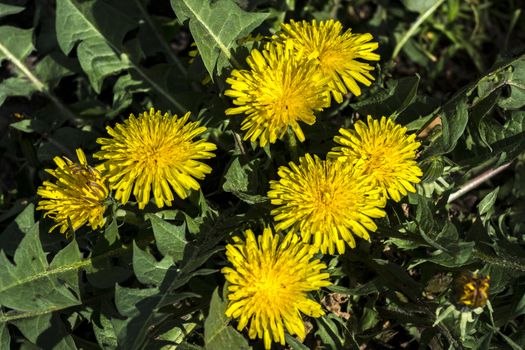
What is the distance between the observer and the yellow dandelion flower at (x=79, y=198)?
2.68m

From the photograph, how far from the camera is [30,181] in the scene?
3600 millimetres

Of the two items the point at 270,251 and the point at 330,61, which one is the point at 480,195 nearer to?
the point at 330,61

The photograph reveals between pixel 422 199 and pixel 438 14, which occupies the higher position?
pixel 438 14

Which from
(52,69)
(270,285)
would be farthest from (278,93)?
(52,69)

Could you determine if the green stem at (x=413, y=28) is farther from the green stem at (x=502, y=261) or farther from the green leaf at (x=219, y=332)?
the green leaf at (x=219, y=332)

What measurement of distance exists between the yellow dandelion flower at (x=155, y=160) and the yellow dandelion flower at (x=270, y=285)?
0.38 meters

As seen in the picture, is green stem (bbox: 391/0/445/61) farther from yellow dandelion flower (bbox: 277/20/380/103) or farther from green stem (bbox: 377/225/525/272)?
green stem (bbox: 377/225/525/272)

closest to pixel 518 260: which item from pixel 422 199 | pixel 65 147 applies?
pixel 422 199

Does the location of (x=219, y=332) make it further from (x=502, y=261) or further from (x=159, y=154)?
(x=502, y=261)

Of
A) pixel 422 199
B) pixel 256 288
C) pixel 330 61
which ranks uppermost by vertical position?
pixel 330 61

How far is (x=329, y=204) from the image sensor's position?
2.46 meters

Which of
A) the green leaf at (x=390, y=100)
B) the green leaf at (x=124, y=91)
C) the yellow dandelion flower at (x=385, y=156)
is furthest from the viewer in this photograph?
the green leaf at (x=124, y=91)

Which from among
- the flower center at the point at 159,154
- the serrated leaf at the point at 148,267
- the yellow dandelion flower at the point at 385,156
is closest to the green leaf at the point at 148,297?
the serrated leaf at the point at 148,267

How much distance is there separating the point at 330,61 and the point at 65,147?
164 centimetres
